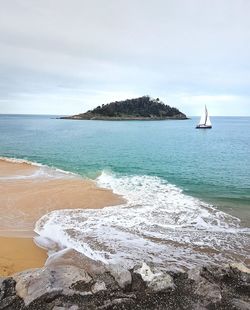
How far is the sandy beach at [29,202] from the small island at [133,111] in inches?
5613

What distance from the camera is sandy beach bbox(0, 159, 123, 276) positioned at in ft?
36.7

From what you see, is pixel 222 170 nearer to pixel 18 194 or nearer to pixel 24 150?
pixel 18 194

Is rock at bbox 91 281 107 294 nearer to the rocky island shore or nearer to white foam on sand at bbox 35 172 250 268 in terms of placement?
the rocky island shore

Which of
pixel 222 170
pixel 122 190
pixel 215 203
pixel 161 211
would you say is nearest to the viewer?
pixel 161 211

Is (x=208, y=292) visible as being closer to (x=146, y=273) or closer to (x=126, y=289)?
(x=146, y=273)

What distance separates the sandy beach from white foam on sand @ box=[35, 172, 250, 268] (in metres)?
0.78

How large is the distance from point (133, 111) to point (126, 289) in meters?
172

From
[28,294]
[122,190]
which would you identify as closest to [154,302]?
[28,294]

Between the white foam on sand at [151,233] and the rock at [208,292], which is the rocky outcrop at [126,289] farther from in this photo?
the white foam on sand at [151,233]

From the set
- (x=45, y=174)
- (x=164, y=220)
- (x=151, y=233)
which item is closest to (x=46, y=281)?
(x=151, y=233)

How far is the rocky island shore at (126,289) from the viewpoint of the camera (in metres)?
7.30

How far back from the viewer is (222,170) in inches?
1076

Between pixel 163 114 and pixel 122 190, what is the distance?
540ft

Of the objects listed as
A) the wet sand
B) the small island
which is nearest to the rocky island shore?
the wet sand
